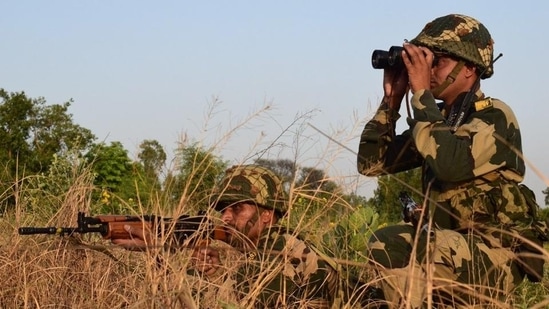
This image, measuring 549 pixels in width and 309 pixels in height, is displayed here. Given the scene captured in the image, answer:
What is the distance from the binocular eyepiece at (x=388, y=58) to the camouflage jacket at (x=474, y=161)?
0.25 meters

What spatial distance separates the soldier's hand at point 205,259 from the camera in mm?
3910

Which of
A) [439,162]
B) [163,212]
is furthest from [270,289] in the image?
[439,162]

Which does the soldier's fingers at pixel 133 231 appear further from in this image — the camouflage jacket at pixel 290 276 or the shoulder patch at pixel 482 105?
the shoulder patch at pixel 482 105

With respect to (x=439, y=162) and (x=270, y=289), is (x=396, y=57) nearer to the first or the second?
(x=439, y=162)

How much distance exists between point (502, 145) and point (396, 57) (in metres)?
0.62

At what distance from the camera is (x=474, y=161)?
379 centimetres

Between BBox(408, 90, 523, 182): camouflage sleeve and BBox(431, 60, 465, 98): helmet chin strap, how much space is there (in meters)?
0.21

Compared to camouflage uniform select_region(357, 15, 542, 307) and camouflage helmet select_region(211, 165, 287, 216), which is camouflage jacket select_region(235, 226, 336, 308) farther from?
camouflage uniform select_region(357, 15, 542, 307)

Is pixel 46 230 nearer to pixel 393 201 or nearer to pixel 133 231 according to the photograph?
pixel 133 231

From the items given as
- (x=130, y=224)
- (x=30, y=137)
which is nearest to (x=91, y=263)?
(x=130, y=224)

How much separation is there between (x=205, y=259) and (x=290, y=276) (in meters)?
0.35

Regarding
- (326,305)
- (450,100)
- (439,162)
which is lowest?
(326,305)

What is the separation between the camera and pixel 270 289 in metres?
3.93

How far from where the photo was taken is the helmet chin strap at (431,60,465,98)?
162 inches
